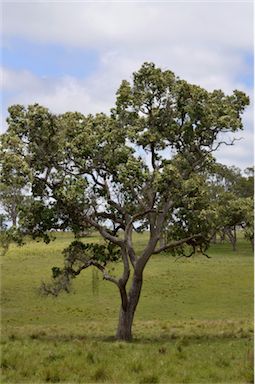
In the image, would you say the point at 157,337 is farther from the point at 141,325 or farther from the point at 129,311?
the point at 141,325

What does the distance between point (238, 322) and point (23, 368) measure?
21.9m

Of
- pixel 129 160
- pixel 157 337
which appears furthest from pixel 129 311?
pixel 129 160

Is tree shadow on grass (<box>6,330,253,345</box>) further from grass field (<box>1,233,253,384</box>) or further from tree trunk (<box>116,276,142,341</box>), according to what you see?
tree trunk (<box>116,276,142,341</box>)

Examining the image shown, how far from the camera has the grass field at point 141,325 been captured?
15.5m

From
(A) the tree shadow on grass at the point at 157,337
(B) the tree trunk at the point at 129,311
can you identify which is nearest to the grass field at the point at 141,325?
(A) the tree shadow on grass at the point at 157,337

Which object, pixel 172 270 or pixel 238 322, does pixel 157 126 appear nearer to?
pixel 238 322

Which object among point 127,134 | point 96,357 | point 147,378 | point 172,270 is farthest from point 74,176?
point 172,270

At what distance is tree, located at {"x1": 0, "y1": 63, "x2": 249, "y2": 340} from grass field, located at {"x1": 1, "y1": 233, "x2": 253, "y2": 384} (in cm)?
523

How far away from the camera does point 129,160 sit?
80.8ft

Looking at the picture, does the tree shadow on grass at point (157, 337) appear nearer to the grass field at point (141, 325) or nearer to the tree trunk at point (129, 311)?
the grass field at point (141, 325)

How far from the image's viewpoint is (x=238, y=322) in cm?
3456

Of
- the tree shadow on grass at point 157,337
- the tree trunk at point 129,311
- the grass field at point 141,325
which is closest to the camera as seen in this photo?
the grass field at point 141,325

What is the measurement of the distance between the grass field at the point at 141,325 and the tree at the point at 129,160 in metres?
5.23

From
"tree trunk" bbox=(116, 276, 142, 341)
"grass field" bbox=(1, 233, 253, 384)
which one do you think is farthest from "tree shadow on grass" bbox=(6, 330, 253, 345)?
"tree trunk" bbox=(116, 276, 142, 341)
